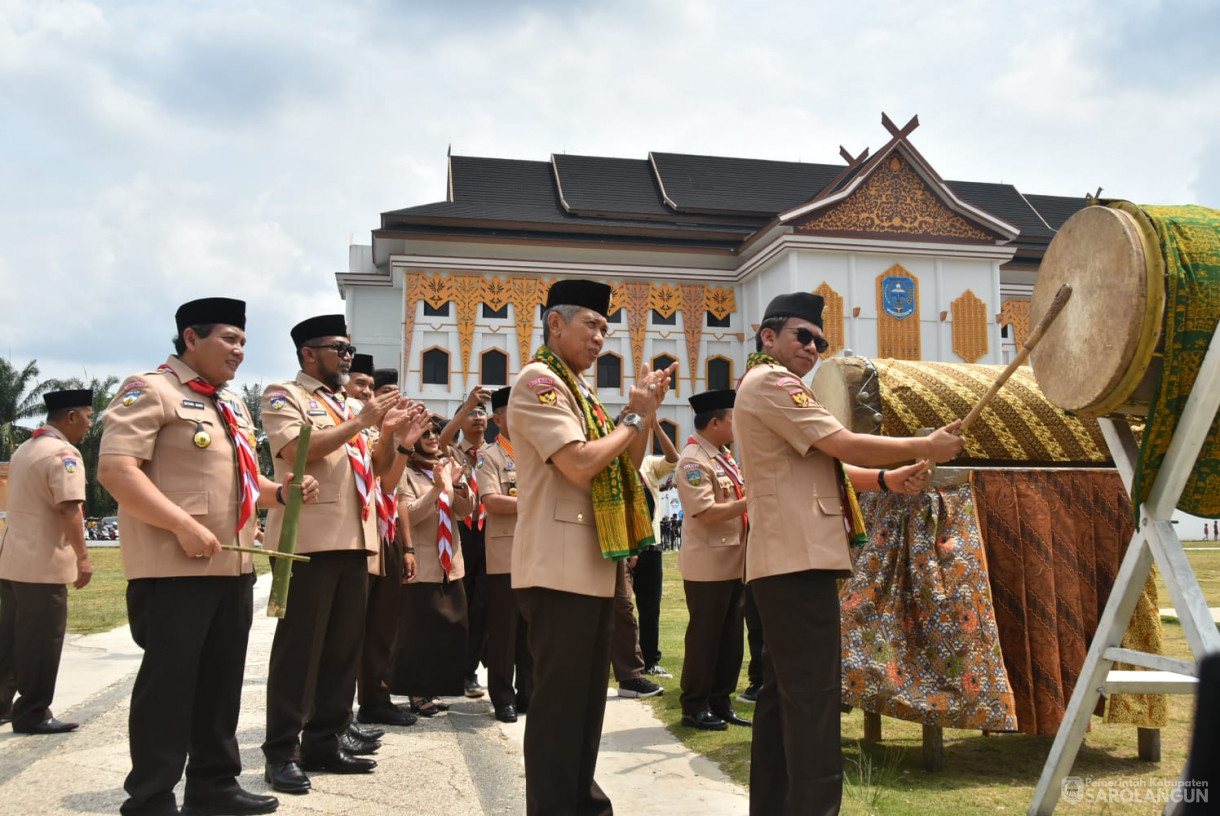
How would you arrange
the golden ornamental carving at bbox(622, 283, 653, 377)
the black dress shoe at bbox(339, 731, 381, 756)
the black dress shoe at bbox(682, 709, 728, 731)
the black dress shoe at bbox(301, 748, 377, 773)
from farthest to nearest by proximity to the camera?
the golden ornamental carving at bbox(622, 283, 653, 377)
the black dress shoe at bbox(682, 709, 728, 731)
the black dress shoe at bbox(339, 731, 381, 756)
the black dress shoe at bbox(301, 748, 377, 773)

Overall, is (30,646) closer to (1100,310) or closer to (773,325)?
(773,325)

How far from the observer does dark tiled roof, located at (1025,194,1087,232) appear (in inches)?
1693

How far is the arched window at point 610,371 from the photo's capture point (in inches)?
1344

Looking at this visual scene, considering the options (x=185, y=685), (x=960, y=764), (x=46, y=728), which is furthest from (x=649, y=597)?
(x=185, y=685)

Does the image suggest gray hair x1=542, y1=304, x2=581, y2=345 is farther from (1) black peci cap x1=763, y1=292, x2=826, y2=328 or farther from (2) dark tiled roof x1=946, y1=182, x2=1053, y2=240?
(2) dark tiled roof x1=946, y1=182, x2=1053, y2=240

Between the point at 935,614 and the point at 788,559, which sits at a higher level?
the point at 788,559

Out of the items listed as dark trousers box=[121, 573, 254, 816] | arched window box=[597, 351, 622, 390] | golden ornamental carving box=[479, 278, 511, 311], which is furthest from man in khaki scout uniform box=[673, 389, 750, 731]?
arched window box=[597, 351, 622, 390]

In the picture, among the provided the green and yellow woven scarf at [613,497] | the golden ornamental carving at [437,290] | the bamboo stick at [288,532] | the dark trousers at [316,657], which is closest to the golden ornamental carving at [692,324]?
the golden ornamental carving at [437,290]

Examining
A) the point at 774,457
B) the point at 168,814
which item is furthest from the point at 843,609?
the point at 168,814

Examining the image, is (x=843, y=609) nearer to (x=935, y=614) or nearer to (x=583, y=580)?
(x=935, y=614)

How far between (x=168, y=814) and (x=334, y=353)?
7.19ft

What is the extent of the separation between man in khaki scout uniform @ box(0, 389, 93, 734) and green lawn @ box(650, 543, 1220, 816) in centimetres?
377

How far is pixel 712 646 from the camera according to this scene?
5895mm

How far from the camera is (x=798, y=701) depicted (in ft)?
10.9
